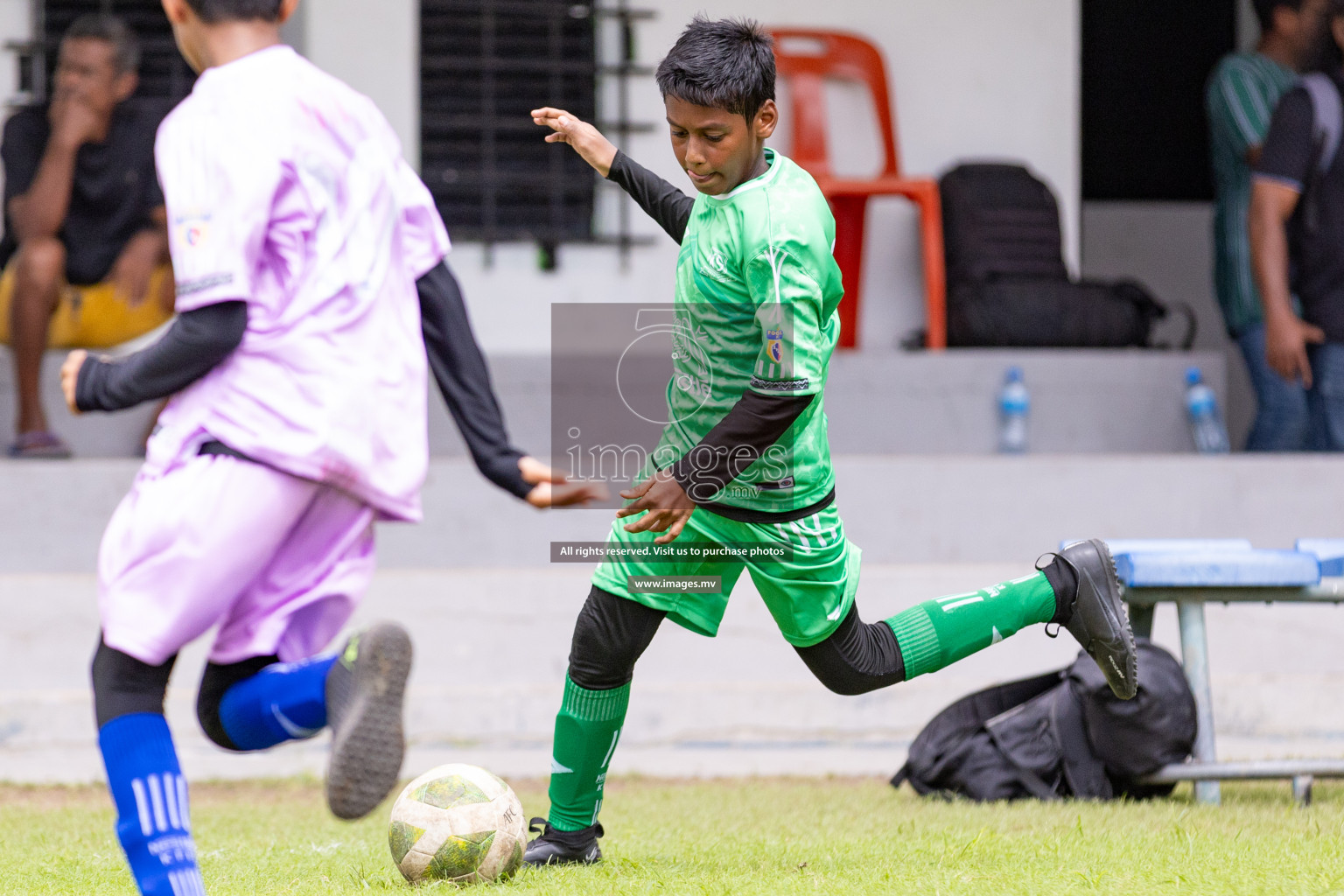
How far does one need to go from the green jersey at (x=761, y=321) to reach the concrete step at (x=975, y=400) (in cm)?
423

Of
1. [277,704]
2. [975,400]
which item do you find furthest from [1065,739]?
[975,400]

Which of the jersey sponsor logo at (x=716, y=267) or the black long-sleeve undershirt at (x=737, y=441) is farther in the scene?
the jersey sponsor logo at (x=716, y=267)

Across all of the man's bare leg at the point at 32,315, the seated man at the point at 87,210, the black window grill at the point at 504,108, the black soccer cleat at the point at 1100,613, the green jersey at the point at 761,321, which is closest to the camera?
the green jersey at the point at 761,321

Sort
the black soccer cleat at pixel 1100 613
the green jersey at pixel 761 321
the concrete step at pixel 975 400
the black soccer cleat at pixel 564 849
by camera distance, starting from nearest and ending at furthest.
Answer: the green jersey at pixel 761 321 < the black soccer cleat at pixel 564 849 < the black soccer cleat at pixel 1100 613 < the concrete step at pixel 975 400

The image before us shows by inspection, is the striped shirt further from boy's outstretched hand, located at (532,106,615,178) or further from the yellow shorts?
the yellow shorts

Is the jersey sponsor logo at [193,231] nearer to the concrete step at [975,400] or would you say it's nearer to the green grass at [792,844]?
the green grass at [792,844]

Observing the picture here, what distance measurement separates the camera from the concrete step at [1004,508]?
6.92m

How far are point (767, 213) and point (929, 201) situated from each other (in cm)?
499

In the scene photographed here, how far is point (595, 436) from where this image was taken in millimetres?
6746

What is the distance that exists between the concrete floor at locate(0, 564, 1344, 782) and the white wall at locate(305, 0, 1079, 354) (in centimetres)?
199

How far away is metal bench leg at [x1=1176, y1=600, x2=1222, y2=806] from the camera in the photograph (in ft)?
15.3

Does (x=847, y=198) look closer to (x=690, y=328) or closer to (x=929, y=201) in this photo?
(x=929, y=201)

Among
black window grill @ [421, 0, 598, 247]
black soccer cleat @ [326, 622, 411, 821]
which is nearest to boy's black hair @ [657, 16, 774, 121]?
black soccer cleat @ [326, 622, 411, 821]

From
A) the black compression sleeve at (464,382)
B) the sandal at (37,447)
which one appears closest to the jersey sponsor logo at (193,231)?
the black compression sleeve at (464,382)
